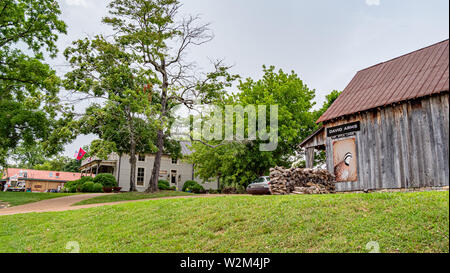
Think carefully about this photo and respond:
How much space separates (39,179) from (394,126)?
52.1 metres

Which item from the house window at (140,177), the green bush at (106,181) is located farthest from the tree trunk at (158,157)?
the house window at (140,177)

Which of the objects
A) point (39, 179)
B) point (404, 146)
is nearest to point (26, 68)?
point (404, 146)

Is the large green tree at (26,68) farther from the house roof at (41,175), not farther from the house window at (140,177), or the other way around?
the house roof at (41,175)

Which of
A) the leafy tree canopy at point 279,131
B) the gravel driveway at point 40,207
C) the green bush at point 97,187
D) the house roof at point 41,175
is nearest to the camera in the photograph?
the gravel driveway at point 40,207

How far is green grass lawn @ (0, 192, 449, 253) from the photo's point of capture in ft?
20.0

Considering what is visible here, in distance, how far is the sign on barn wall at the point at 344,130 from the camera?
1379cm

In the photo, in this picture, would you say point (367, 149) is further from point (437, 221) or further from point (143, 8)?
point (143, 8)

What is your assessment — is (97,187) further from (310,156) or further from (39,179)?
(39,179)

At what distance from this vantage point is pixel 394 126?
12211mm

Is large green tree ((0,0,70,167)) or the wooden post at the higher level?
large green tree ((0,0,70,167))

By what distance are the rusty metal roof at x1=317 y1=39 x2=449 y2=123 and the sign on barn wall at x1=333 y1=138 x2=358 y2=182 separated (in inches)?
51.6

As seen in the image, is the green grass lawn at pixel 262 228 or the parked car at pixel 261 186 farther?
the parked car at pixel 261 186

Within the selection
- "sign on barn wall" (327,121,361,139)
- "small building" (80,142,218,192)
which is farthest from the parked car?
"small building" (80,142,218,192)

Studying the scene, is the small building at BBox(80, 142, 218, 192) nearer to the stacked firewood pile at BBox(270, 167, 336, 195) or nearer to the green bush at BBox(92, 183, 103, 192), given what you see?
the green bush at BBox(92, 183, 103, 192)
